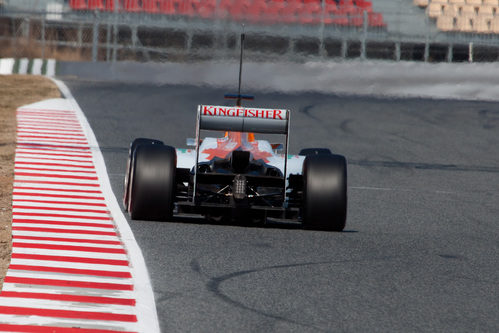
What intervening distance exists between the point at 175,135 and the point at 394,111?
22.8 feet

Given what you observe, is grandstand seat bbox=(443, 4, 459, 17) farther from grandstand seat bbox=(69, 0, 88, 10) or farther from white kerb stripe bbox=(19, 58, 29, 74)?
white kerb stripe bbox=(19, 58, 29, 74)

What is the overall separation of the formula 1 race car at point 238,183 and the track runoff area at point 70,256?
18.8 inches

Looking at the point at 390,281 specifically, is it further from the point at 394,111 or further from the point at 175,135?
the point at 394,111

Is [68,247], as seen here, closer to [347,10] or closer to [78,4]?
[347,10]

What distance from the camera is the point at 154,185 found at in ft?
30.5

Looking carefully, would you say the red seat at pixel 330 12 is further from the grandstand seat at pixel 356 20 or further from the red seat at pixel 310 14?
the grandstand seat at pixel 356 20

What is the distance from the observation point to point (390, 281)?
7.36 meters

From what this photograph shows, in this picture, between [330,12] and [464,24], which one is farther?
[464,24]

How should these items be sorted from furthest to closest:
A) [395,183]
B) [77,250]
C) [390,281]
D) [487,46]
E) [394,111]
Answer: [487,46]
[394,111]
[395,183]
[77,250]
[390,281]

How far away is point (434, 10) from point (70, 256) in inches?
928

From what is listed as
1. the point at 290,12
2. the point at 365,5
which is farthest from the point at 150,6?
the point at 365,5

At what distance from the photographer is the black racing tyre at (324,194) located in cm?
936

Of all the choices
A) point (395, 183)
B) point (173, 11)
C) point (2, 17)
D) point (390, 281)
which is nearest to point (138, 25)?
point (173, 11)

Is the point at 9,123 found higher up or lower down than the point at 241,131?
lower down
